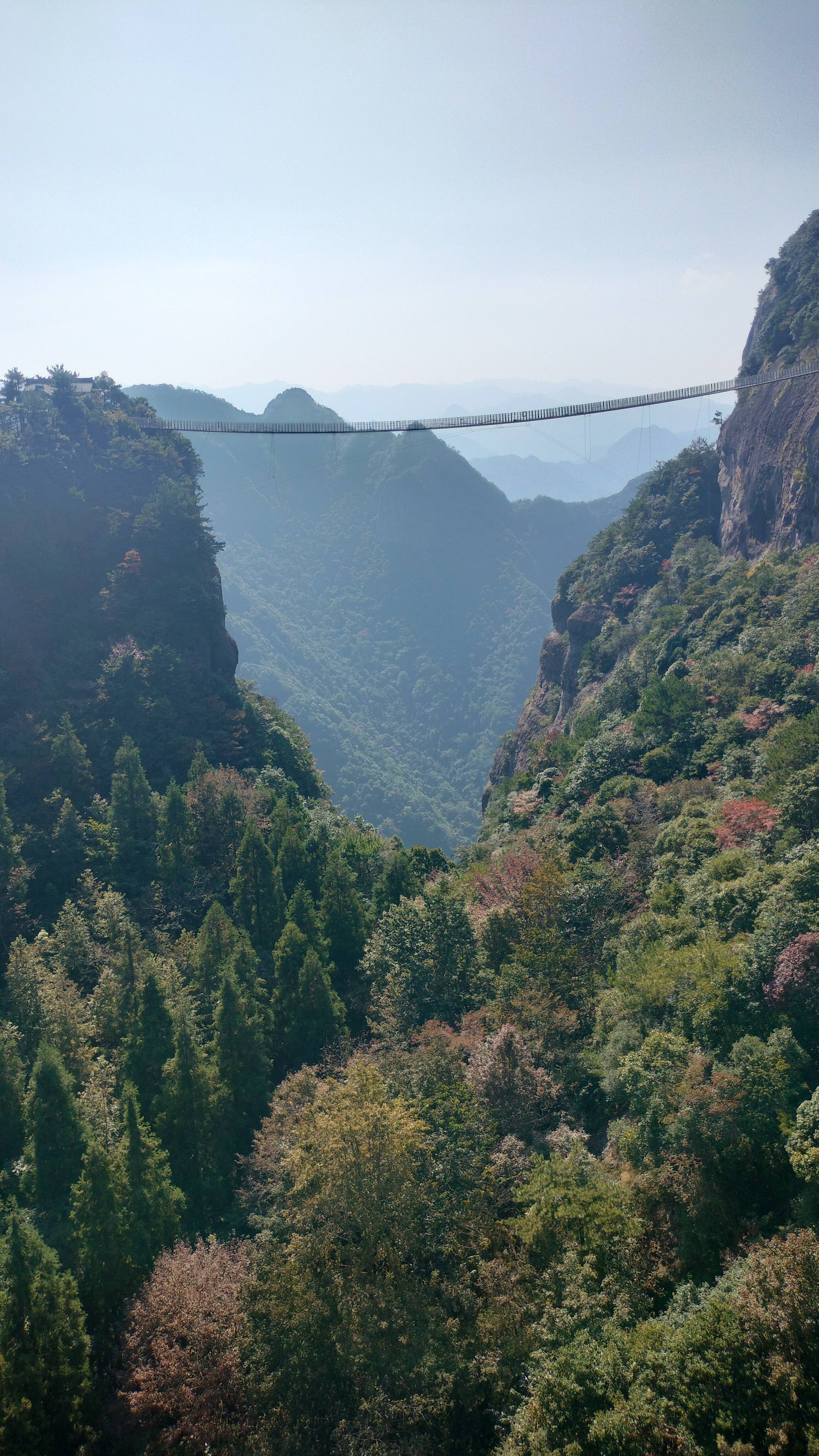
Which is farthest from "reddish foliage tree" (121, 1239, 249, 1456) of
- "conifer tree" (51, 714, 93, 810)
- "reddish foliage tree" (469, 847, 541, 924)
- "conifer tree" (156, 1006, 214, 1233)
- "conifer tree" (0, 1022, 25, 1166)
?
"conifer tree" (51, 714, 93, 810)

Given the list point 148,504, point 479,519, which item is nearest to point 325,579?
point 479,519

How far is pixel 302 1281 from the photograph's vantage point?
58.9ft

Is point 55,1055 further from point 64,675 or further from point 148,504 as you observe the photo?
point 148,504

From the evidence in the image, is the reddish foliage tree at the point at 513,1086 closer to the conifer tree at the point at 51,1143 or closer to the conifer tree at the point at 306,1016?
the conifer tree at the point at 306,1016

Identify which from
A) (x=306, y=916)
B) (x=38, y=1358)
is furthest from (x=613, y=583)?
(x=38, y=1358)

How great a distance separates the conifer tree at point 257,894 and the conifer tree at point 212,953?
176 inches

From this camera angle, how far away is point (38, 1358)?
17.0 m

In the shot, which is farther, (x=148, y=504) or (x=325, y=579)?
(x=325, y=579)

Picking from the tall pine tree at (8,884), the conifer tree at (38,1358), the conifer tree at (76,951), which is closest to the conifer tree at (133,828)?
the tall pine tree at (8,884)

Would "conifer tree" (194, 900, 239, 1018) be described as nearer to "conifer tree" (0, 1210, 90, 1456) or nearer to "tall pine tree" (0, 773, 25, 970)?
"tall pine tree" (0, 773, 25, 970)

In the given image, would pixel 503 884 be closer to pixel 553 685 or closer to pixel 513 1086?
pixel 513 1086

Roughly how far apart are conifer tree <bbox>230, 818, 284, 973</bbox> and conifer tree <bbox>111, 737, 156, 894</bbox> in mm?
5821

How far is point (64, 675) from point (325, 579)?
13837 centimetres

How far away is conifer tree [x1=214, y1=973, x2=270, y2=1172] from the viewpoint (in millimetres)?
27609
